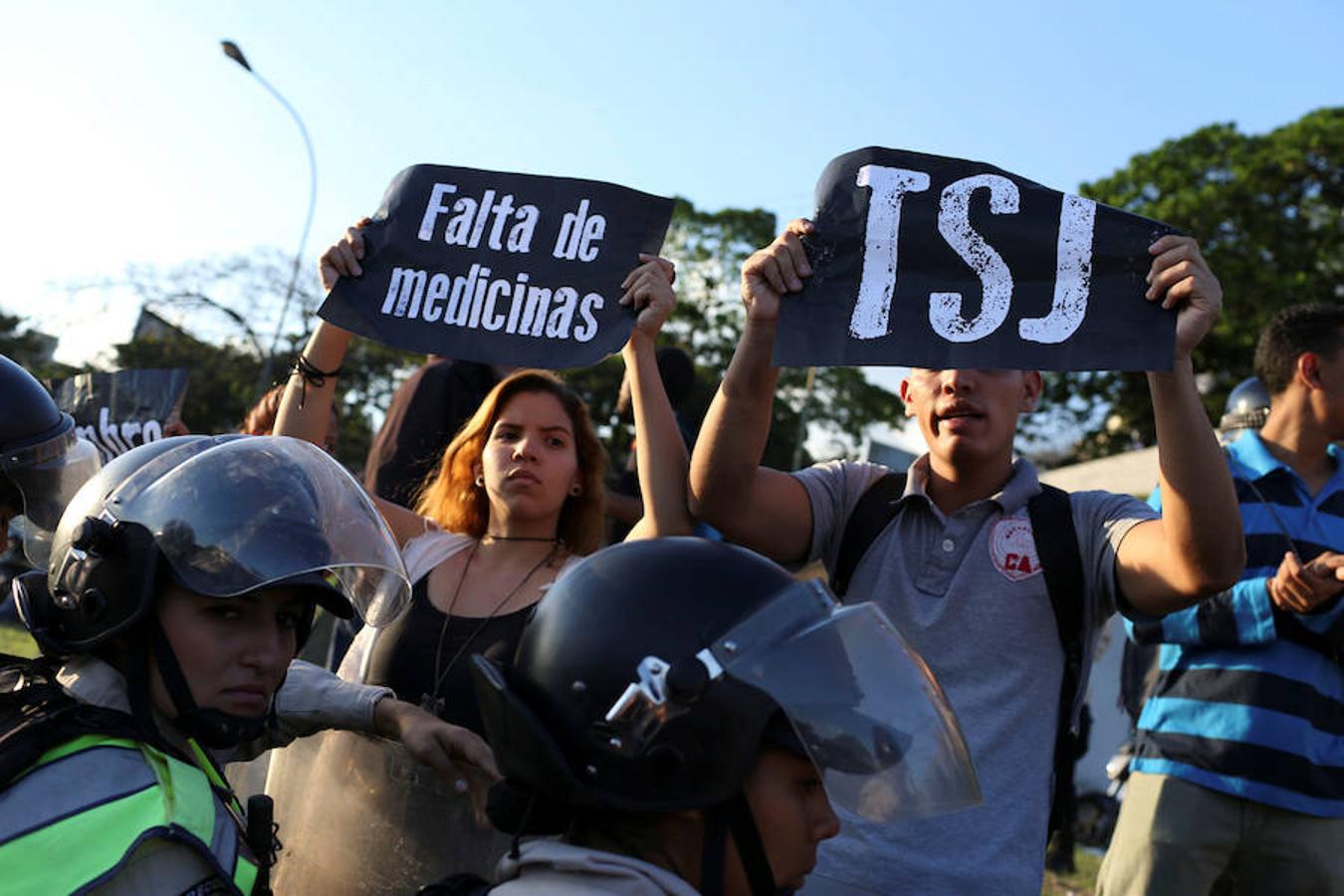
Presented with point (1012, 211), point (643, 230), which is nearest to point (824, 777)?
point (1012, 211)

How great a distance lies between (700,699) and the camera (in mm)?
1935

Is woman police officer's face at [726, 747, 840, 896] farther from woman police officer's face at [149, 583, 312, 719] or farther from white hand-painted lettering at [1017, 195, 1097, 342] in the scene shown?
white hand-painted lettering at [1017, 195, 1097, 342]

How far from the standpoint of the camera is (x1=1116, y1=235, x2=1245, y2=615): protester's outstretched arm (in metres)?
2.72

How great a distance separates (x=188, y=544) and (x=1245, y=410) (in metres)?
4.91

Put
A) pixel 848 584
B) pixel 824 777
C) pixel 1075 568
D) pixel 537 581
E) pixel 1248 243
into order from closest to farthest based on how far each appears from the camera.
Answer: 1. pixel 824 777
2. pixel 1075 568
3. pixel 848 584
4. pixel 537 581
5. pixel 1248 243

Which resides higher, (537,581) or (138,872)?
(537,581)

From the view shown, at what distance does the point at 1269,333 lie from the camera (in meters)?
4.78

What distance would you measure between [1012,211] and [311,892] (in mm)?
2297

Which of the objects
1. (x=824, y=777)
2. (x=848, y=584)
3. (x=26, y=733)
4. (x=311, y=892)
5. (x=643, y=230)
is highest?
(x=643, y=230)

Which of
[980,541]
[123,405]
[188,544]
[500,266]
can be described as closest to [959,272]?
[980,541]

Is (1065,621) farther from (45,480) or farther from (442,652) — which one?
(45,480)

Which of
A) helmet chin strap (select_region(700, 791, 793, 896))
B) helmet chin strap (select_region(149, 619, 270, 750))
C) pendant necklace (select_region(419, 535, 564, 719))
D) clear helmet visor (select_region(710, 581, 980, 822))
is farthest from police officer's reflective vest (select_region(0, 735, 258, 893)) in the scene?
pendant necklace (select_region(419, 535, 564, 719))

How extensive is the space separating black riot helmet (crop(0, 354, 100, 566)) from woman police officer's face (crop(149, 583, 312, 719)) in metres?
0.97

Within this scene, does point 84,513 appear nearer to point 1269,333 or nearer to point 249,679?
point 249,679
